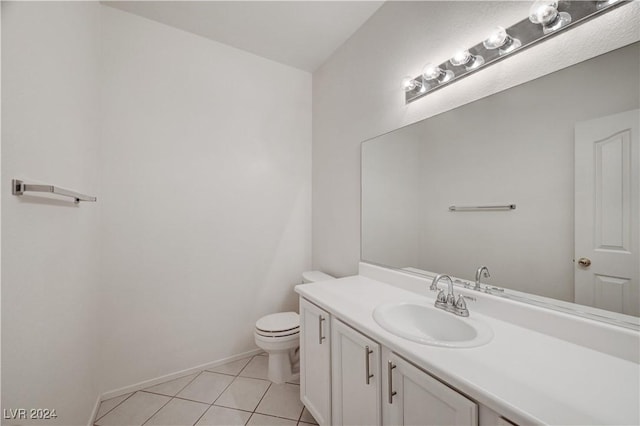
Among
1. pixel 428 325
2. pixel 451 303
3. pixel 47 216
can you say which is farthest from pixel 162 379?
pixel 451 303

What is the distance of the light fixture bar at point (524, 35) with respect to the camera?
88 cm

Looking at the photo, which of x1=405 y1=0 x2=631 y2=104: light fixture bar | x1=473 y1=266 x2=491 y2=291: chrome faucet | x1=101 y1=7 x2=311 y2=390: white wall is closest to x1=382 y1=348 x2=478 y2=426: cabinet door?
x1=473 y1=266 x2=491 y2=291: chrome faucet

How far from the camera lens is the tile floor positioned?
5.11 ft

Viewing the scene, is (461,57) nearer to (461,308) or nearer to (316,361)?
(461,308)

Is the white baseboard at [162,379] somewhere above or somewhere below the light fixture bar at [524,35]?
below

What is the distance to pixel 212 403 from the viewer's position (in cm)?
170

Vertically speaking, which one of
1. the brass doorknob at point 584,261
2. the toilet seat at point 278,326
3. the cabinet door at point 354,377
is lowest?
the toilet seat at point 278,326

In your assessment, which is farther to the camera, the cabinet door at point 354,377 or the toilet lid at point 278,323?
the toilet lid at point 278,323

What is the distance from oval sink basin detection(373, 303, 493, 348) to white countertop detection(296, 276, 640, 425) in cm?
3

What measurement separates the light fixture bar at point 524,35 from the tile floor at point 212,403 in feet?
6.94

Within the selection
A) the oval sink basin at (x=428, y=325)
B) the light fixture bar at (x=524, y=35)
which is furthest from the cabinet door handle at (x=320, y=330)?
the light fixture bar at (x=524, y=35)

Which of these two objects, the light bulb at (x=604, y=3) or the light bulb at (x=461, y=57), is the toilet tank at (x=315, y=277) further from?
the light bulb at (x=604, y=3)

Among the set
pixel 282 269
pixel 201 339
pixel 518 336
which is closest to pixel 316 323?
pixel 518 336

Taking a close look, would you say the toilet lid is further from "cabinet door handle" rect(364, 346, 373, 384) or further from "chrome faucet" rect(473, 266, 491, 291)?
"chrome faucet" rect(473, 266, 491, 291)
